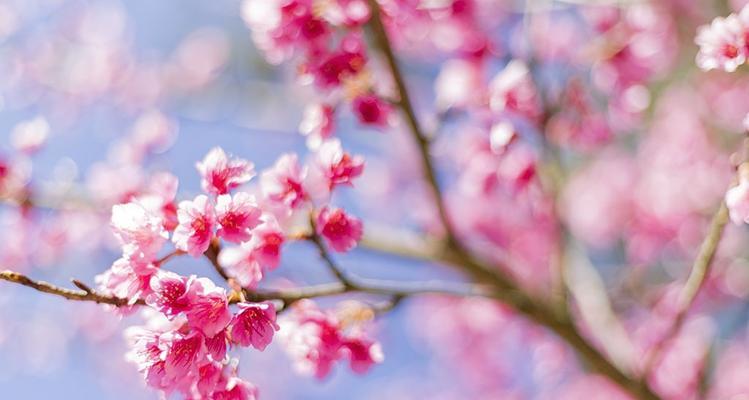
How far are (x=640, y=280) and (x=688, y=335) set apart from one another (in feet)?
1.37

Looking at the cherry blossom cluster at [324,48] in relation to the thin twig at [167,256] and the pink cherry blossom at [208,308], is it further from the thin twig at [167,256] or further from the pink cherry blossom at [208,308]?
the pink cherry blossom at [208,308]

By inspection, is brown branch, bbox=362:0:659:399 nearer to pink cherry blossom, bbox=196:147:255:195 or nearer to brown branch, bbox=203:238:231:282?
pink cherry blossom, bbox=196:147:255:195

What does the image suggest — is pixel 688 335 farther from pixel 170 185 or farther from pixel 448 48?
pixel 170 185

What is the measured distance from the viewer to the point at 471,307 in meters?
5.62

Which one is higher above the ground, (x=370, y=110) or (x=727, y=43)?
(x=727, y=43)

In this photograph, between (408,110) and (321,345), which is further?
(408,110)

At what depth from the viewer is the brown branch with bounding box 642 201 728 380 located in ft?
6.98

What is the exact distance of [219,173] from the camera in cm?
190

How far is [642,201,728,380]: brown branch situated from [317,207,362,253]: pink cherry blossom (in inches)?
35.3

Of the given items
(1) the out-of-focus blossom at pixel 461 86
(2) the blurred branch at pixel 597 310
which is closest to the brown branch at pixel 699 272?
(2) the blurred branch at pixel 597 310

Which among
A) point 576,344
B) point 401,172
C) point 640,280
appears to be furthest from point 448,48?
point 401,172

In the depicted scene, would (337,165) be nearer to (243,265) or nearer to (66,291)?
(243,265)

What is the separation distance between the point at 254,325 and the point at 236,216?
24 centimetres

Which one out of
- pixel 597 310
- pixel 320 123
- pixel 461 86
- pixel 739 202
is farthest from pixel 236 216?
pixel 597 310
